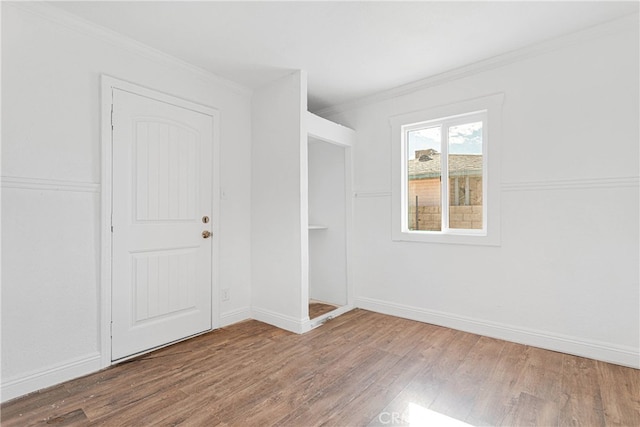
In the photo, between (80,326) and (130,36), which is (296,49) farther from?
(80,326)

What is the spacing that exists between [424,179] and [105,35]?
3.10 metres

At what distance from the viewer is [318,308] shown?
3744 millimetres

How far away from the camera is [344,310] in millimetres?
3598

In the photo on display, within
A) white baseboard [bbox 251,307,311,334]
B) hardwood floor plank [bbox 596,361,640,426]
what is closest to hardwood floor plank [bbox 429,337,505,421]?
hardwood floor plank [bbox 596,361,640,426]

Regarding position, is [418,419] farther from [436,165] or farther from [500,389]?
[436,165]

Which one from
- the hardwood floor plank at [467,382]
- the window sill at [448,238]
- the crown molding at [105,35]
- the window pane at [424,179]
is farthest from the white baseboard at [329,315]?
the crown molding at [105,35]

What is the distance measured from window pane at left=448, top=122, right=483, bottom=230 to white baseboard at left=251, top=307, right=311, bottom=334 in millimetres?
1791

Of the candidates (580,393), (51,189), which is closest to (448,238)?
(580,393)

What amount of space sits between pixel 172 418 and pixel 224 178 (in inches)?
83.5

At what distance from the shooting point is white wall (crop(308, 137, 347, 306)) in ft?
12.7

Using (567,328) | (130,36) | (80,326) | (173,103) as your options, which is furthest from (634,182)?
(80,326)

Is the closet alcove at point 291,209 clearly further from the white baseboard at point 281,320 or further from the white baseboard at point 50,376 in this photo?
the white baseboard at point 50,376

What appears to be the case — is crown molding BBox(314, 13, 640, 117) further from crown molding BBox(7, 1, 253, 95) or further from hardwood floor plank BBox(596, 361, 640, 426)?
hardwood floor plank BBox(596, 361, 640, 426)

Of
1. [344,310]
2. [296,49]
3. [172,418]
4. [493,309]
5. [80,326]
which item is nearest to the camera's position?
[172,418]
